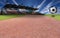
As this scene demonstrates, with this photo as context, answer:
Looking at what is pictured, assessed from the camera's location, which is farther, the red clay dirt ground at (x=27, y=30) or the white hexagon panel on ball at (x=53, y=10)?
the white hexagon panel on ball at (x=53, y=10)

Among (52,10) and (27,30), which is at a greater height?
(52,10)

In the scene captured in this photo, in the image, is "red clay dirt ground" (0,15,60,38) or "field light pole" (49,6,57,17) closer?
"red clay dirt ground" (0,15,60,38)

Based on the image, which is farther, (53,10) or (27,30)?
(53,10)

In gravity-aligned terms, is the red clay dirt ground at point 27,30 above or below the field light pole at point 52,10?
below

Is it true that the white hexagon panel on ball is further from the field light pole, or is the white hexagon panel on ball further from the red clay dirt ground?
the red clay dirt ground

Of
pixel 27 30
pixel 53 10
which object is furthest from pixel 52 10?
pixel 27 30

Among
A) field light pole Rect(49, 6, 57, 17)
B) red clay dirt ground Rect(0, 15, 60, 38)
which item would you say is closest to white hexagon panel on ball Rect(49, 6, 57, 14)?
field light pole Rect(49, 6, 57, 17)

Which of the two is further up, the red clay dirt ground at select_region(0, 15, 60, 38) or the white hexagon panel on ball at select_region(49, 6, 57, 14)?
the white hexagon panel on ball at select_region(49, 6, 57, 14)

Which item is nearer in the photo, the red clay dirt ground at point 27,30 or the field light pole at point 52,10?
→ the red clay dirt ground at point 27,30

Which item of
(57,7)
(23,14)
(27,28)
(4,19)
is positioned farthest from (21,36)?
(57,7)

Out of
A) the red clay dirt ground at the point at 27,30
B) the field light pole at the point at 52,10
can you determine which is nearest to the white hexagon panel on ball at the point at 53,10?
the field light pole at the point at 52,10

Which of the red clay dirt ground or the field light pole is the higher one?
the field light pole

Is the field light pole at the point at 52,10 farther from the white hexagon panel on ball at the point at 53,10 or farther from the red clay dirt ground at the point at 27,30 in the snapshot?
the red clay dirt ground at the point at 27,30

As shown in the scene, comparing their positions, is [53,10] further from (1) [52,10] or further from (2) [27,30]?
(2) [27,30]
